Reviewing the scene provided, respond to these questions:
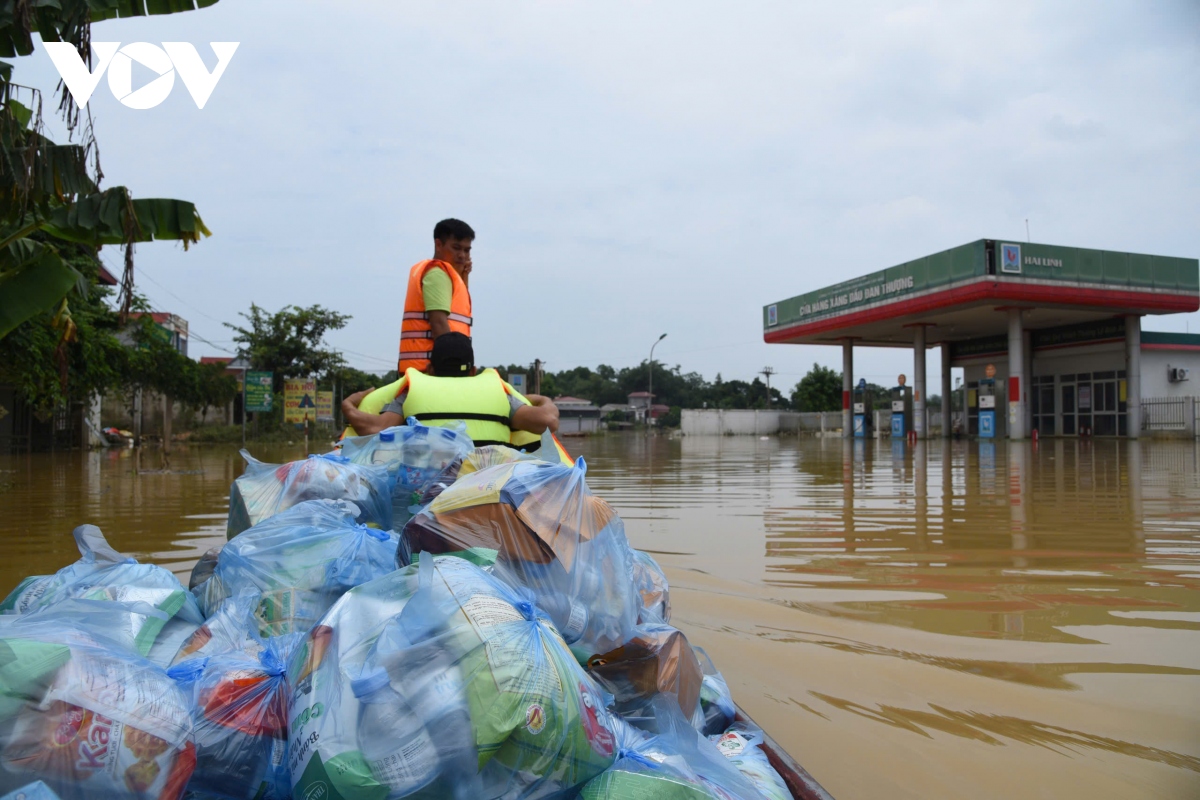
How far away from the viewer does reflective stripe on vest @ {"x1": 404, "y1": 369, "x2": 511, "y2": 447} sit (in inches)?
120

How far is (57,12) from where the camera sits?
524cm

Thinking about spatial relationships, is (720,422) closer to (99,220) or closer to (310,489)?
(99,220)

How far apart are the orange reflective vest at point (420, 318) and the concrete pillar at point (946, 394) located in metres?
27.6

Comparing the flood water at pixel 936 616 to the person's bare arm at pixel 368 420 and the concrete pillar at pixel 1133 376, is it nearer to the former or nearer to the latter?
the person's bare arm at pixel 368 420

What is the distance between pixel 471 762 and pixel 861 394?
3215cm

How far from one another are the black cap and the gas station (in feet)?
71.3

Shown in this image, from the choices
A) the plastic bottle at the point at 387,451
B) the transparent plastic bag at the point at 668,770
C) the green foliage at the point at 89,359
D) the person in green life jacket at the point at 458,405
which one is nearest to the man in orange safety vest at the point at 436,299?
the person in green life jacket at the point at 458,405

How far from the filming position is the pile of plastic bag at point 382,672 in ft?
4.17

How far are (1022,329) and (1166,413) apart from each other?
4832 millimetres

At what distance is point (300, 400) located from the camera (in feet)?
96.4

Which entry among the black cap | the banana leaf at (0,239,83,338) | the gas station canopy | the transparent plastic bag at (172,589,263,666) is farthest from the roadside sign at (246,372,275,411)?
the transparent plastic bag at (172,589,263,666)

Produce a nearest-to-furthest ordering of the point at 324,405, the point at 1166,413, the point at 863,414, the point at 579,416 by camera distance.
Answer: the point at 1166,413 → the point at 863,414 → the point at 324,405 → the point at 579,416

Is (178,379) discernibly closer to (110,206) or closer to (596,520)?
(110,206)

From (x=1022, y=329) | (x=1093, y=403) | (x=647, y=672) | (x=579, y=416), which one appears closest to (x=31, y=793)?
(x=647, y=672)
